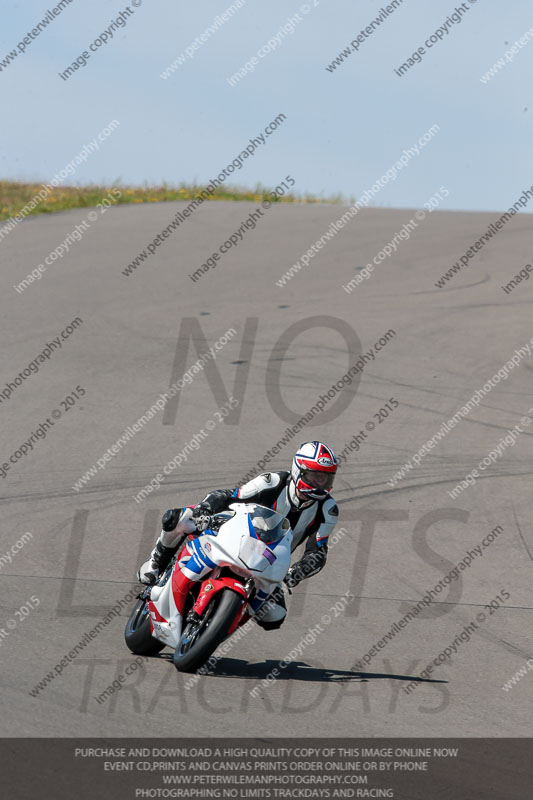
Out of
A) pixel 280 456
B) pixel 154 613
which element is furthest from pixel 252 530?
pixel 280 456

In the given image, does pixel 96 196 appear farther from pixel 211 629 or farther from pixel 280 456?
pixel 211 629

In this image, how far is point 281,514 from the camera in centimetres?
738

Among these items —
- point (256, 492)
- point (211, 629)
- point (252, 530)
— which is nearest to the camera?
point (211, 629)

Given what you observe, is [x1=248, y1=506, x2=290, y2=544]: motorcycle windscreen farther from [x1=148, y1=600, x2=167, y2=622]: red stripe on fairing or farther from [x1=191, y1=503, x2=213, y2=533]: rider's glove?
[x1=148, y1=600, x2=167, y2=622]: red stripe on fairing

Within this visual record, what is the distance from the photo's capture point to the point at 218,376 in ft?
51.8

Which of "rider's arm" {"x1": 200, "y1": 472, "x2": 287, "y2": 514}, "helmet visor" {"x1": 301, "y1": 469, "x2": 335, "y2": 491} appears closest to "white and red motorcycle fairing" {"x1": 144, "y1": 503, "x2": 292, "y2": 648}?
"rider's arm" {"x1": 200, "y1": 472, "x2": 287, "y2": 514}

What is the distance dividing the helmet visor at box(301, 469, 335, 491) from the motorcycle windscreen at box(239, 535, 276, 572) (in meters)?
0.81

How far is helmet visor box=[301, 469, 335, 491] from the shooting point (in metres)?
7.37

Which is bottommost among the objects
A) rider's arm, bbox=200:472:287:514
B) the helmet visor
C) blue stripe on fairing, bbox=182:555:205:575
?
blue stripe on fairing, bbox=182:555:205:575

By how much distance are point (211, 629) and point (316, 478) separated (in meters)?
1.53

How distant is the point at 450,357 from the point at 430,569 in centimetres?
681

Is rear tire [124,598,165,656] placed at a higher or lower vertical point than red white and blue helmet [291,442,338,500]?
lower
